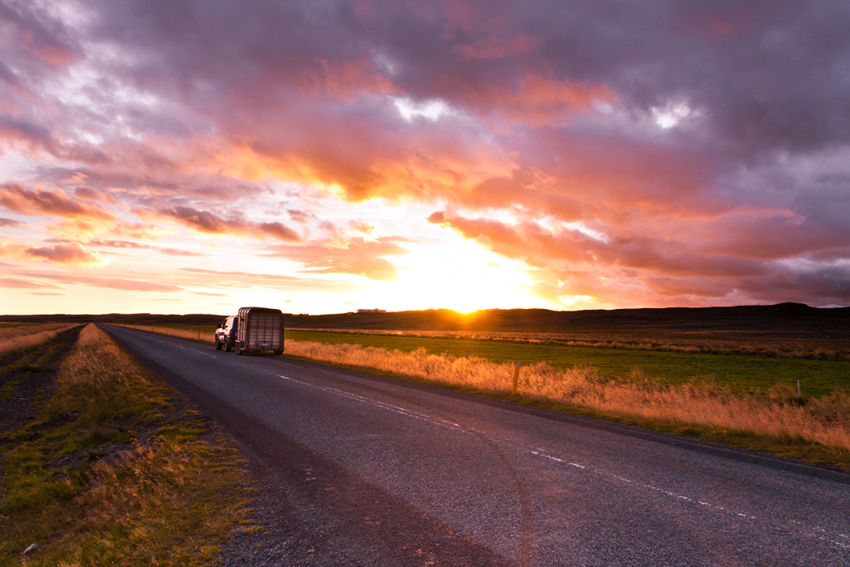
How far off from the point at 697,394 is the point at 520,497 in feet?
47.2

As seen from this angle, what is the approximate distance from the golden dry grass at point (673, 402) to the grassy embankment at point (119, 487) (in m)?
10.6

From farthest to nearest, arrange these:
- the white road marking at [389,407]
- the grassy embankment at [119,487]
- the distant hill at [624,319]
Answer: the distant hill at [624,319]
the white road marking at [389,407]
the grassy embankment at [119,487]

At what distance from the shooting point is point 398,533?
200 inches

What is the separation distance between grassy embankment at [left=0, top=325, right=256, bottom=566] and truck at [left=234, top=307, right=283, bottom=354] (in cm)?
1819

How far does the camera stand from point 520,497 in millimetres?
6105

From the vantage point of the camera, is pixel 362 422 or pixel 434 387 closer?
pixel 362 422

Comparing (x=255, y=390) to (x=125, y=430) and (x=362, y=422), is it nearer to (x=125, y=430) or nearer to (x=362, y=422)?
(x=125, y=430)

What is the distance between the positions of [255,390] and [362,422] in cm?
696

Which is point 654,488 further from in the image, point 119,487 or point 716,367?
point 716,367

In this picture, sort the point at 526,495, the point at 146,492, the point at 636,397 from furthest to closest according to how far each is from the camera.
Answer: the point at 636,397 → the point at 146,492 → the point at 526,495

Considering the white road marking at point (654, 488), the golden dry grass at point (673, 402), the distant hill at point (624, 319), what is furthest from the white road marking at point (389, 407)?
the distant hill at point (624, 319)

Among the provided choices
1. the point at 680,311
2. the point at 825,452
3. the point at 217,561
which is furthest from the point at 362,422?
the point at 680,311

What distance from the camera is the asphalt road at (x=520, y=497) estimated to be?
4.65 meters

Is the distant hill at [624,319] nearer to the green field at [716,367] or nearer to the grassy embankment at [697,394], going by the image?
the green field at [716,367]
